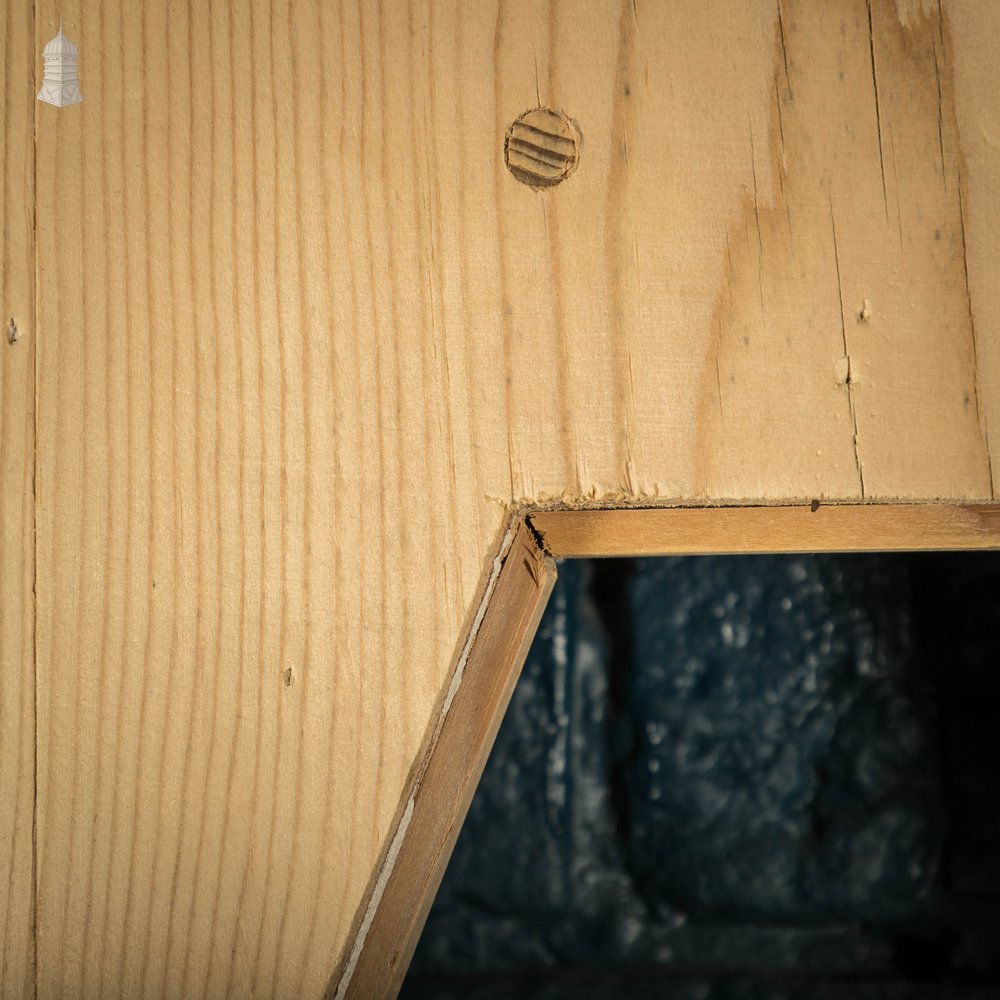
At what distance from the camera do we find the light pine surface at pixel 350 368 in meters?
0.40

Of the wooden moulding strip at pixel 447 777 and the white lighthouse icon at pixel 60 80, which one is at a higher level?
the white lighthouse icon at pixel 60 80

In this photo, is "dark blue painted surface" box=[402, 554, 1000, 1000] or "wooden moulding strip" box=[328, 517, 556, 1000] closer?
"wooden moulding strip" box=[328, 517, 556, 1000]

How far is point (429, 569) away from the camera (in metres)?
0.41

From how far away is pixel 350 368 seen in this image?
16.2 inches

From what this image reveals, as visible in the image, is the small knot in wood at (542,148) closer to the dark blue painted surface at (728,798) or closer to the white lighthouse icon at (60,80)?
the white lighthouse icon at (60,80)

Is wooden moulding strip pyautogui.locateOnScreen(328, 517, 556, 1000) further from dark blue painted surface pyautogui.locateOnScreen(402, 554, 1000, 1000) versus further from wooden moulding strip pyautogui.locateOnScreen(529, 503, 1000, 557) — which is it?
dark blue painted surface pyautogui.locateOnScreen(402, 554, 1000, 1000)

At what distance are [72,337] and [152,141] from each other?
0.10 m

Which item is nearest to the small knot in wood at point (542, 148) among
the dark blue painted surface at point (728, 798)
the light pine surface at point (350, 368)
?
the light pine surface at point (350, 368)

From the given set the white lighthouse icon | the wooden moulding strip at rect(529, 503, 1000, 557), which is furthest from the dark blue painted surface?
the white lighthouse icon

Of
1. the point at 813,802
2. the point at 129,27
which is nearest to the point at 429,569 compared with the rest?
the point at 129,27

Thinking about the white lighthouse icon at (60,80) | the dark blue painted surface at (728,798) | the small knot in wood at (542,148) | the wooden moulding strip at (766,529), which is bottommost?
the dark blue painted surface at (728,798)

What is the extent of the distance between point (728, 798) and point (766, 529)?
597 mm

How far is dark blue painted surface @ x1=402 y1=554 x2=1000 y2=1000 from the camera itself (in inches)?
36.4

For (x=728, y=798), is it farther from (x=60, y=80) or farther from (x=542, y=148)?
(x=60, y=80)
